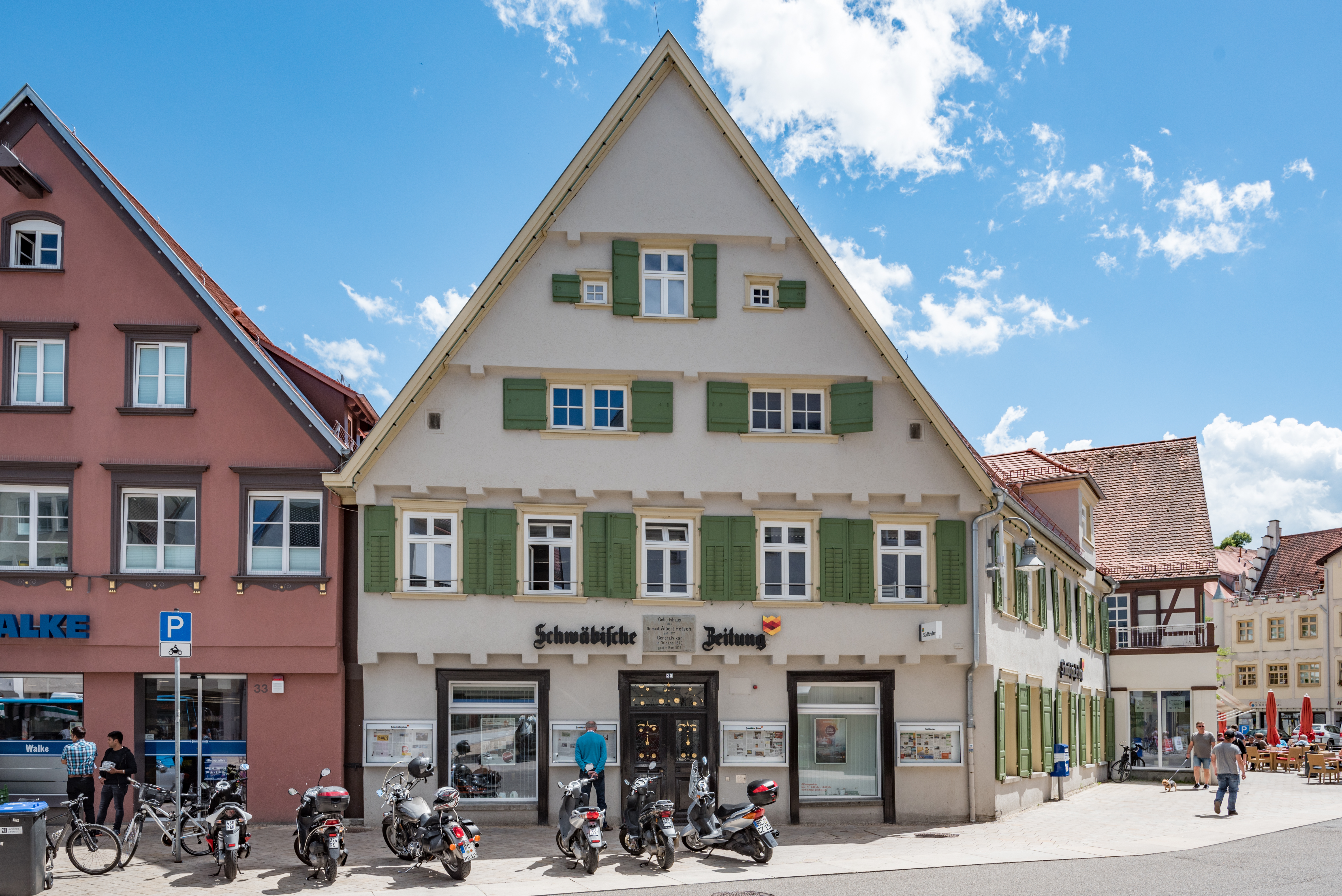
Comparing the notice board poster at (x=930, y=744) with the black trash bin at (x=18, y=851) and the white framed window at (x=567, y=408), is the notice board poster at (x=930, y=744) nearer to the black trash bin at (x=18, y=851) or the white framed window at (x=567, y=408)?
the white framed window at (x=567, y=408)

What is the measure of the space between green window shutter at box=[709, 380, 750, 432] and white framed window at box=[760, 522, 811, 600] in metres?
1.83

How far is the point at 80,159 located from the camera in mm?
21594

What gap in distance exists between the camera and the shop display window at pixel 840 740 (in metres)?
21.7

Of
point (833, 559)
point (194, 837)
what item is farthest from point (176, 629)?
point (833, 559)

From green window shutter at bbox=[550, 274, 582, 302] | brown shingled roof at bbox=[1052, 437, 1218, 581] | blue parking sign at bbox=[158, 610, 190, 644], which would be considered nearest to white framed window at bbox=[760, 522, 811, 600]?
green window shutter at bbox=[550, 274, 582, 302]

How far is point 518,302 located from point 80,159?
26.2 feet

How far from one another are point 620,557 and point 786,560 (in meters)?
2.96

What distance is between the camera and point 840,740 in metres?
21.9

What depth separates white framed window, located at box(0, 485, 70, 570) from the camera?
822 inches

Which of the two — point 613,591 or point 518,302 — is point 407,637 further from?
point 518,302

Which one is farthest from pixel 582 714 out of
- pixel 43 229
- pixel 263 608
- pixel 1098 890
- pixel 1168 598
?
pixel 1168 598

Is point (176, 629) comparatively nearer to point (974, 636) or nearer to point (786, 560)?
point (786, 560)

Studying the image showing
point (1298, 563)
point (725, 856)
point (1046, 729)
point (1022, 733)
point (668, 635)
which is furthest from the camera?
point (1298, 563)

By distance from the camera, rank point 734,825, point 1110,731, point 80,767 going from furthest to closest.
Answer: point 1110,731 → point 80,767 → point 734,825
